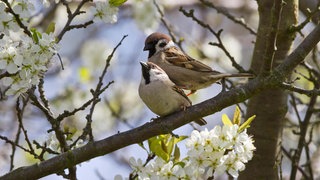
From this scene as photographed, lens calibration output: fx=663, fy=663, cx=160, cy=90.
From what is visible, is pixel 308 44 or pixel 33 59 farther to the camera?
pixel 308 44

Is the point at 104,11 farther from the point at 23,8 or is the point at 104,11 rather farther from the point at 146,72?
the point at 146,72

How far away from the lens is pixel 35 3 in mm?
2818

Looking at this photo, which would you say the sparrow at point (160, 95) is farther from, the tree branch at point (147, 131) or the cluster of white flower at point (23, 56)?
the cluster of white flower at point (23, 56)

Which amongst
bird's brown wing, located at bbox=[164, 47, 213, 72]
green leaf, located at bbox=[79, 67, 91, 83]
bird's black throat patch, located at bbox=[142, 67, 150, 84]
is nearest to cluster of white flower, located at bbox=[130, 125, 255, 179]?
bird's black throat patch, located at bbox=[142, 67, 150, 84]

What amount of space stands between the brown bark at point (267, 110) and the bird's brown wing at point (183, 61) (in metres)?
0.38

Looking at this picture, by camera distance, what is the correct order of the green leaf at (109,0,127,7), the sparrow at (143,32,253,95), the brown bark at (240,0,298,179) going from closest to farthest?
the green leaf at (109,0,127,7) → the brown bark at (240,0,298,179) → the sparrow at (143,32,253,95)

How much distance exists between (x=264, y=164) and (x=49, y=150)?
1244 millimetres

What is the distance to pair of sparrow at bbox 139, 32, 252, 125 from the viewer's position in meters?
3.29

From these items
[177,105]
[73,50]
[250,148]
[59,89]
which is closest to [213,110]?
[250,148]

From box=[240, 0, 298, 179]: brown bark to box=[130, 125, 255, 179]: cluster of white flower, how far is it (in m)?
0.86

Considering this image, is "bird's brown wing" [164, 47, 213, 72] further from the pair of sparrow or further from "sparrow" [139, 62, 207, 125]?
"sparrow" [139, 62, 207, 125]

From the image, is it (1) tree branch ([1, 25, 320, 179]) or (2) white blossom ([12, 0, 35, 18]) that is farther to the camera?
(1) tree branch ([1, 25, 320, 179])

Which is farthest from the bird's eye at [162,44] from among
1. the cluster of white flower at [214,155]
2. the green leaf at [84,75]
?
the cluster of white flower at [214,155]

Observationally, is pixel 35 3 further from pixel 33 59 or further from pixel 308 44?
pixel 308 44
